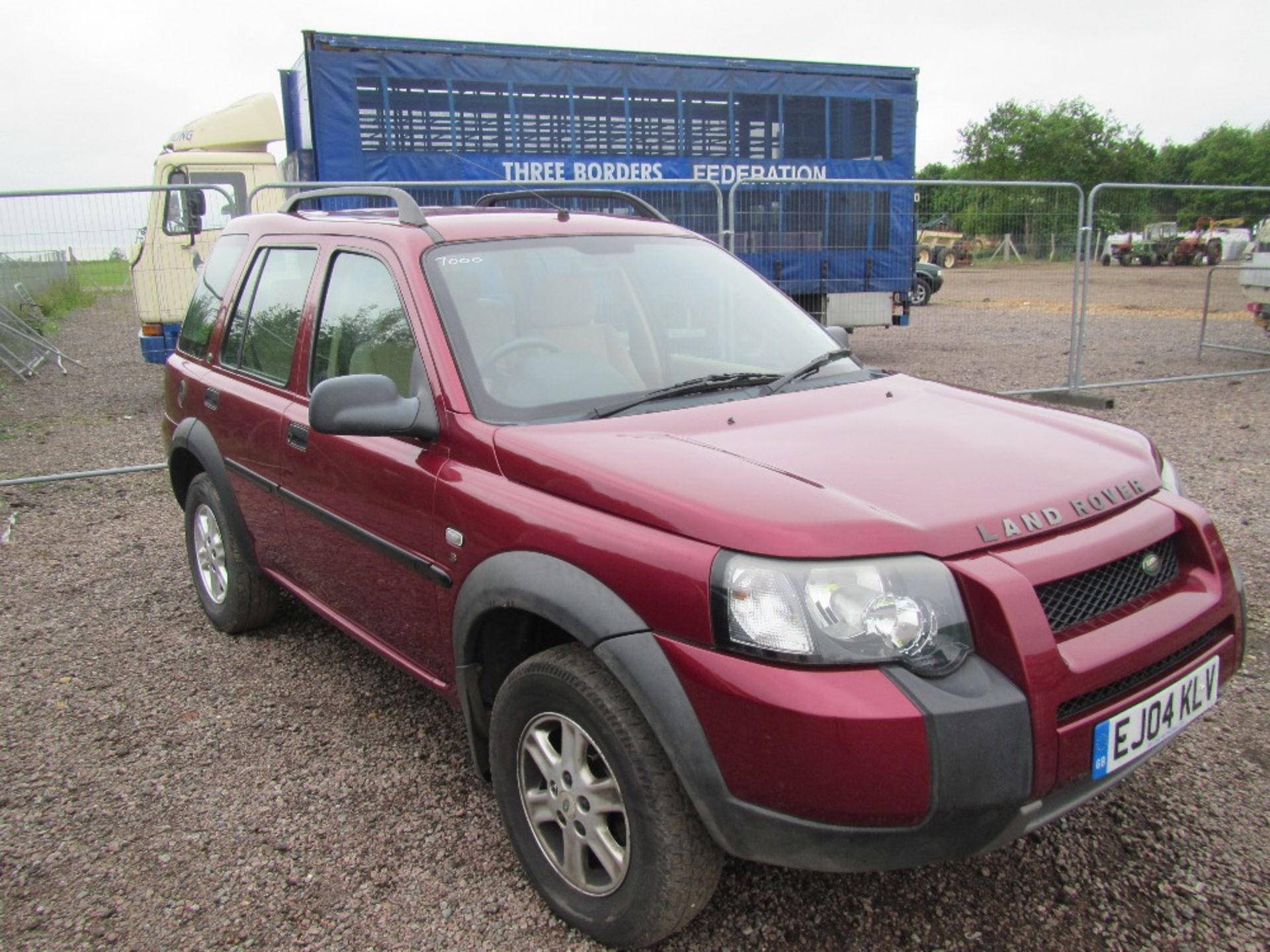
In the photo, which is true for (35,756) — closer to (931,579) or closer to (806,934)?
(806,934)

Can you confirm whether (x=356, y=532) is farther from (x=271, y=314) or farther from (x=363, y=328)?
(x=271, y=314)

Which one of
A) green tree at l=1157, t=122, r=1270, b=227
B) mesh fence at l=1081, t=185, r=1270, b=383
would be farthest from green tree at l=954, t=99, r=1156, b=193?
mesh fence at l=1081, t=185, r=1270, b=383

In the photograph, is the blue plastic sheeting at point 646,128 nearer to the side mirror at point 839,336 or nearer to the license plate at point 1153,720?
the side mirror at point 839,336

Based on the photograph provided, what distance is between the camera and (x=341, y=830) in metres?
3.07

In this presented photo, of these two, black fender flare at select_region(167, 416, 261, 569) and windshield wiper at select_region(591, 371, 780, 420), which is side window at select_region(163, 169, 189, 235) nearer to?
black fender flare at select_region(167, 416, 261, 569)

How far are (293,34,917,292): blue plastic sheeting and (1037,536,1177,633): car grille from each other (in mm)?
8068

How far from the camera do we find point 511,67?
11664mm

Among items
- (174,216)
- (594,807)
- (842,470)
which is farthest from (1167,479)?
(174,216)

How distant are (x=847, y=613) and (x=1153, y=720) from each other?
0.84 meters

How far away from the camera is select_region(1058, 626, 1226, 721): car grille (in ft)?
6.89

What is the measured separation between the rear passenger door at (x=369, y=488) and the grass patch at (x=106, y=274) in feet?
25.4

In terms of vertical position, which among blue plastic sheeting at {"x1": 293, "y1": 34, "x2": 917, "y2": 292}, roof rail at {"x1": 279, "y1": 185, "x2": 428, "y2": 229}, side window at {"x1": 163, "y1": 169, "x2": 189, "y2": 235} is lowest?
roof rail at {"x1": 279, "y1": 185, "x2": 428, "y2": 229}

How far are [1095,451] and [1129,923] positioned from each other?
1213 millimetres

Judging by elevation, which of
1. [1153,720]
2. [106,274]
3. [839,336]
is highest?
[106,274]
